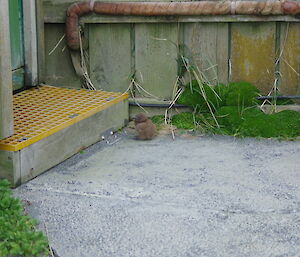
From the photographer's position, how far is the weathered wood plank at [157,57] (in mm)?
5031

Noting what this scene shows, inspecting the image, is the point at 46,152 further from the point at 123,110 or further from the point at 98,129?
the point at 123,110

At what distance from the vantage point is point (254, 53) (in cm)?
496

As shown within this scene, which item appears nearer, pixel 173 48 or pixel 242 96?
pixel 242 96

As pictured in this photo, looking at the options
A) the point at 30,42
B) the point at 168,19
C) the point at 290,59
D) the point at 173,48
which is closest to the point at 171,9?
the point at 168,19

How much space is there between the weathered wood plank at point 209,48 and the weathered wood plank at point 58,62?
0.87 metres

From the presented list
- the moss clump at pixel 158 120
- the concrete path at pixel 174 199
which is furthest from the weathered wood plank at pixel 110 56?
the concrete path at pixel 174 199

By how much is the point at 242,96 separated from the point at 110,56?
0.99 metres

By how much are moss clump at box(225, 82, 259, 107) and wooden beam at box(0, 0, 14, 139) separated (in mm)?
1633

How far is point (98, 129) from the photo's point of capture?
4.70 metres

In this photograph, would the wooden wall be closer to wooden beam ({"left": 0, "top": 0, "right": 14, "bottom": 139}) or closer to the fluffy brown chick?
the fluffy brown chick

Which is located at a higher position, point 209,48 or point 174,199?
point 209,48

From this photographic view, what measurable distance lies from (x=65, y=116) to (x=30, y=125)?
0.92 feet

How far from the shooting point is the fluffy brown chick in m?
4.71

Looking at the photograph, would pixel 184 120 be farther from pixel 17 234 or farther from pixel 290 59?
pixel 17 234
